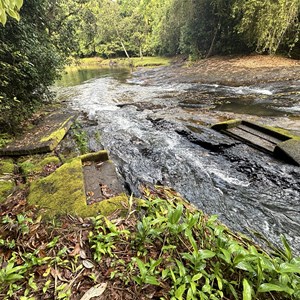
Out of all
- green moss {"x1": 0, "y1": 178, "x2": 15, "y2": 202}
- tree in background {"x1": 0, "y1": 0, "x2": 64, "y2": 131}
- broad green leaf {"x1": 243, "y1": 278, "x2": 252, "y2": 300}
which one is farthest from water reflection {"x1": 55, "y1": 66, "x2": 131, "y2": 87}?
broad green leaf {"x1": 243, "y1": 278, "x2": 252, "y2": 300}

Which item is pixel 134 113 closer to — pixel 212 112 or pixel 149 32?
pixel 212 112

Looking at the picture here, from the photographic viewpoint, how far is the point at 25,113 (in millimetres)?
5332

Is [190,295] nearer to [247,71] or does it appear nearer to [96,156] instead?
[96,156]

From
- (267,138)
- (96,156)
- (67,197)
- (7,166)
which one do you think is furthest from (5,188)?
(267,138)

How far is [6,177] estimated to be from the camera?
10.2 feet

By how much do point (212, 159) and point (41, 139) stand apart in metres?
3.85

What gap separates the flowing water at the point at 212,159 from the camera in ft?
8.98

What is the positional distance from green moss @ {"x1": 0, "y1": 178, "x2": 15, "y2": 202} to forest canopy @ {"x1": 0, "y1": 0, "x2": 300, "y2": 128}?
2.10 metres

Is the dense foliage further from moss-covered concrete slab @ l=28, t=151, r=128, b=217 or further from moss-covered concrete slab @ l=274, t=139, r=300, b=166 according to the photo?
moss-covered concrete slab @ l=274, t=139, r=300, b=166

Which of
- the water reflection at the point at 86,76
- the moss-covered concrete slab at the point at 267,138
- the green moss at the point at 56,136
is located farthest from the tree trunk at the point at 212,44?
the green moss at the point at 56,136

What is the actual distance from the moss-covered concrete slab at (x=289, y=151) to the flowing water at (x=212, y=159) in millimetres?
146

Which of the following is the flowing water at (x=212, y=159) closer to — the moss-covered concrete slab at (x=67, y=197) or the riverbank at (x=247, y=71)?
the moss-covered concrete slab at (x=67, y=197)

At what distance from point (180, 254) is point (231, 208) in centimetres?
155

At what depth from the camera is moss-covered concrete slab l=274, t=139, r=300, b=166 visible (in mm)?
3605
